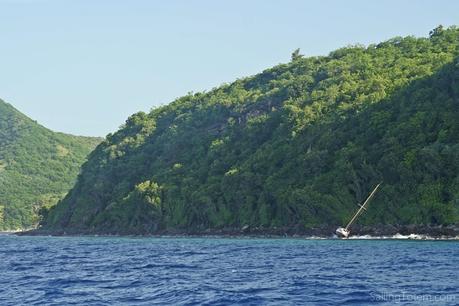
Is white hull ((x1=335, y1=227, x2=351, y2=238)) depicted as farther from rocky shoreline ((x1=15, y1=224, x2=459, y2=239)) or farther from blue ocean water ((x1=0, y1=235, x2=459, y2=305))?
blue ocean water ((x1=0, y1=235, x2=459, y2=305))

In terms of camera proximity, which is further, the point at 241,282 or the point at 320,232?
the point at 320,232

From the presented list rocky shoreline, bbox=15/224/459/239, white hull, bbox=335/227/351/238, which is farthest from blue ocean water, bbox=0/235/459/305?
white hull, bbox=335/227/351/238

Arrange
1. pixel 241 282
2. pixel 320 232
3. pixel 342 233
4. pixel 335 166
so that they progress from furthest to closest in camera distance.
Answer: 1. pixel 335 166
2. pixel 320 232
3. pixel 342 233
4. pixel 241 282

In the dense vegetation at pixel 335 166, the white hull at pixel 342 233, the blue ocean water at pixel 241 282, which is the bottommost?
the blue ocean water at pixel 241 282

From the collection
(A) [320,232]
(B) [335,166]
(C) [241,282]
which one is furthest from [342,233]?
(C) [241,282]

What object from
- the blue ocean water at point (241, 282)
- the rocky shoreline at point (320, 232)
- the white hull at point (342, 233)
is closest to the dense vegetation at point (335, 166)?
the rocky shoreline at point (320, 232)

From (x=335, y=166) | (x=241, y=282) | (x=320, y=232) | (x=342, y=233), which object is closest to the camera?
(x=241, y=282)

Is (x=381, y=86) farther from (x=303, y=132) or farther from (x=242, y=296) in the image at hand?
(x=242, y=296)

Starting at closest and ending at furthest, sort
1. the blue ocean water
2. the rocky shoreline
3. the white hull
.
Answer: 1. the blue ocean water
2. the rocky shoreline
3. the white hull

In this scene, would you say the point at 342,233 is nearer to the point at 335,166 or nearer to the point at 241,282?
the point at 335,166

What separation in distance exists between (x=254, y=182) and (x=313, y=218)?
2700 cm

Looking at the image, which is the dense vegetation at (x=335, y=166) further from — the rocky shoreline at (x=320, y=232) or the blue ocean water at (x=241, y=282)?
the blue ocean water at (x=241, y=282)

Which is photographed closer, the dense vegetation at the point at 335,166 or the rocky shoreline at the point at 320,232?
the rocky shoreline at the point at 320,232

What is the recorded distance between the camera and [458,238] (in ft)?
357
